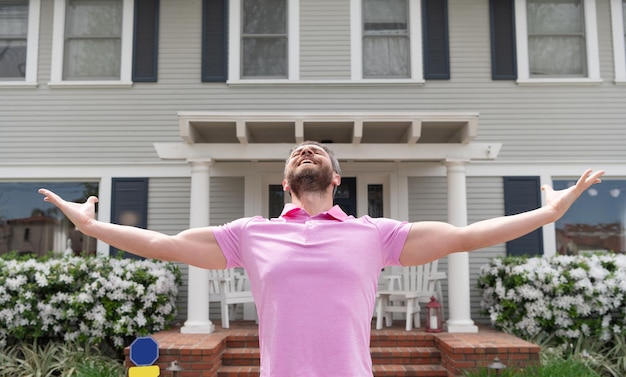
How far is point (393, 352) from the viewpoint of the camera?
232 inches

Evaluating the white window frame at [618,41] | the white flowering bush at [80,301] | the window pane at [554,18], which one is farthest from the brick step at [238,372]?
the white window frame at [618,41]

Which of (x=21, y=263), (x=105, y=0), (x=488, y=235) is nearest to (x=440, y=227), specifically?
(x=488, y=235)

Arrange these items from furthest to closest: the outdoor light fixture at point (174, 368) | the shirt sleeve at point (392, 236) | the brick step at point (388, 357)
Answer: the brick step at point (388, 357) < the outdoor light fixture at point (174, 368) < the shirt sleeve at point (392, 236)

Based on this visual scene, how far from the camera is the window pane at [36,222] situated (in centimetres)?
768

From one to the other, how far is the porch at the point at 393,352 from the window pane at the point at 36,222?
2250mm

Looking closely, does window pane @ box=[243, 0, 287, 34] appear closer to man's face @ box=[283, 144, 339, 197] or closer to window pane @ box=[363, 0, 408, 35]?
window pane @ box=[363, 0, 408, 35]

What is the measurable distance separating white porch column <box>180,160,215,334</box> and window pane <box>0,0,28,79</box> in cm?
358

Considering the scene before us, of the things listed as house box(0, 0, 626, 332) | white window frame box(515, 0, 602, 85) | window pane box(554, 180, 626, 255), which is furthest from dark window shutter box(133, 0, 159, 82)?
window pane box(554, 180, 626, 255)

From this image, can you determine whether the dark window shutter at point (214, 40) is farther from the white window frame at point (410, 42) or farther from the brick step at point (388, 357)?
the brick step at point (388, 357)

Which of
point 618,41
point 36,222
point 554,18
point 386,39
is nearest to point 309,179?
point 386,39

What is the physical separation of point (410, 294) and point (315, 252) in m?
5.20

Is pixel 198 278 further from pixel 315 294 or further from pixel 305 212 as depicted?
pixel 315 294

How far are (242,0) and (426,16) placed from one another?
2.61 metres

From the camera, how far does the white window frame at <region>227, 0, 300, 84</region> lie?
25.3 feet
